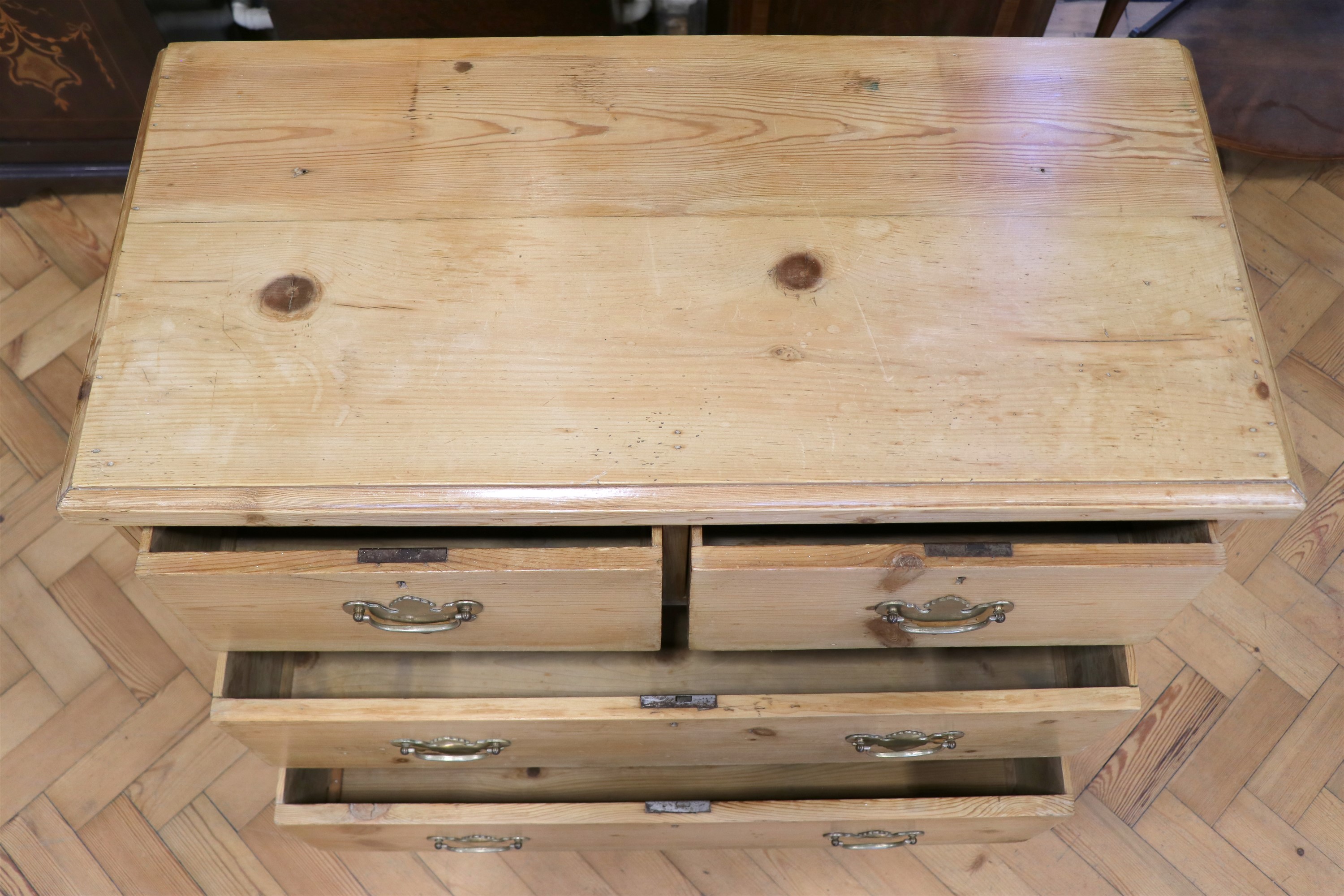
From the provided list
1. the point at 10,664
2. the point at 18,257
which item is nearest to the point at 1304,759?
the point at 10,664

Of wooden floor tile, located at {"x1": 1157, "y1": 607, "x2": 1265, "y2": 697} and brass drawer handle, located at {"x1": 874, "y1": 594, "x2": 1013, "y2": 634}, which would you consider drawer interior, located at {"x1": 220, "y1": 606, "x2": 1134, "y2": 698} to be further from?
wooden floor tile, located at {"x1": 1157, "y1": 607, "x2": 1265, "y2": 697}

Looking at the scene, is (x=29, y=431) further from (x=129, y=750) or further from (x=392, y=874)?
(x=392, y=874)

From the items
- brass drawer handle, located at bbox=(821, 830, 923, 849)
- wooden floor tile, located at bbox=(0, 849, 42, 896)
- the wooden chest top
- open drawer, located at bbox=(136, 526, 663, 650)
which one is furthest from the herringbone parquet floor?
the wooden chest top

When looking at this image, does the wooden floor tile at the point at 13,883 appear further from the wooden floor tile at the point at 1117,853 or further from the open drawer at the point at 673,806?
the wooden floor tile at the point at 1117,853

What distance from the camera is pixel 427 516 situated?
638 millimetres

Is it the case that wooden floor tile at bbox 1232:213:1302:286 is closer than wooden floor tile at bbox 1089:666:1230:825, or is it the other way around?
wooden floor tile at bbox 1089:666:1230:825

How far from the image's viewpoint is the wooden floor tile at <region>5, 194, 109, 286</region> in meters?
1.32

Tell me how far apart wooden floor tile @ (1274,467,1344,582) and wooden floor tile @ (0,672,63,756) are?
1.40 metres

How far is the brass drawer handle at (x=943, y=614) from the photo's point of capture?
0.72 metres

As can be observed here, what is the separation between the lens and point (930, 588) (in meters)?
0.69

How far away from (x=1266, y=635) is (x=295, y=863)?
109 centimetres

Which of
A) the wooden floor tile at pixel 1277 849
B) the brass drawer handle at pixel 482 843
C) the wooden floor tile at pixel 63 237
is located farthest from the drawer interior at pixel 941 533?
the wooden floor tile at pixel 63 237

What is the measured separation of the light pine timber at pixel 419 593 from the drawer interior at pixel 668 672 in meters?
0.11

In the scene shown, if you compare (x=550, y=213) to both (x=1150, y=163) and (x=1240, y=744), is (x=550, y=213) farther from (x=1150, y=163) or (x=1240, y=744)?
(x=1240, y=744)
